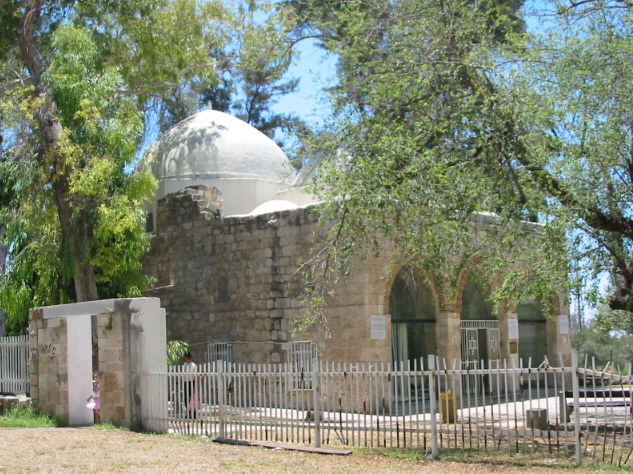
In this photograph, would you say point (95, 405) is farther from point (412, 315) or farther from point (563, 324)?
point (563, 324)

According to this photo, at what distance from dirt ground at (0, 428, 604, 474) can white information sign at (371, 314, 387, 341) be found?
5.34 metres

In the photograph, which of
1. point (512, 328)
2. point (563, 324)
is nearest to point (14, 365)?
point (512, 328)

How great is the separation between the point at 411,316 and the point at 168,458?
963 cm

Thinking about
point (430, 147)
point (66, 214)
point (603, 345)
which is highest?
point (430, 147)

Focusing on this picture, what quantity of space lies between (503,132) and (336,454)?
4.45 m

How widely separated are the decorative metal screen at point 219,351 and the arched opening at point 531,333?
8.09 meters

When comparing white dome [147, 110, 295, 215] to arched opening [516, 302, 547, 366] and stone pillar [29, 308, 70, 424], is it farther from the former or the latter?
arched opening [516, 302, 547, 366]

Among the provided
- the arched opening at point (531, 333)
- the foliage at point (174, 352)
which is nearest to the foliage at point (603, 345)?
the arched opening at point (531, 333)

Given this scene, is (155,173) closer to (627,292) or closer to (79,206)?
(79,206)

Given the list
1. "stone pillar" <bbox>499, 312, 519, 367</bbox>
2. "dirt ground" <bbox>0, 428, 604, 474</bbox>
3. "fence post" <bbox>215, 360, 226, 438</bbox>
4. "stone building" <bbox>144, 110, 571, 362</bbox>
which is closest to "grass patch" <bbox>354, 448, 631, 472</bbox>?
"dirt ground" <bbox>0, 428, 604, 474</bbox>

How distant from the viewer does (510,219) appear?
33.8 feet

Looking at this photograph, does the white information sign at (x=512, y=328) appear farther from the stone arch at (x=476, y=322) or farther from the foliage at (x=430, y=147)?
the foliage at (x=430, y=147)

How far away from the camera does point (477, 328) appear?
720 inches

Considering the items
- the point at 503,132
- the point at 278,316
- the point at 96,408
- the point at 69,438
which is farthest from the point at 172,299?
the point at 503,132
